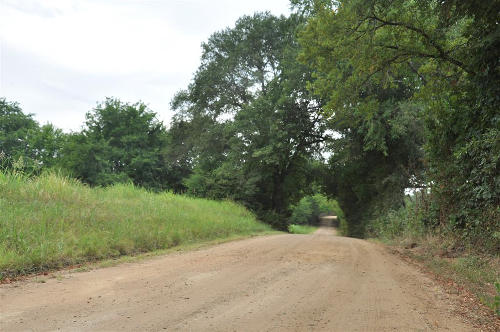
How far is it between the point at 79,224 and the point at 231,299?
505 centimetres

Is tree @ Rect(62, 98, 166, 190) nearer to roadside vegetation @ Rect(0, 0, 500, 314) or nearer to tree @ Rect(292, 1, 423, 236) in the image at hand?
roadside vegetation @ Rect(0, 0, 500, 314)

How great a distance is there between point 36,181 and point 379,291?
8994 millimetres

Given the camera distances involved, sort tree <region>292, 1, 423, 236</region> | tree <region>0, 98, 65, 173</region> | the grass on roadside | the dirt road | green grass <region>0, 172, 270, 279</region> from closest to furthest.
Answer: the dirt road
the grass on roadside
green grass <region>0, 172, 270, 279</region>
tree <region>292, 1, 423, 236</region>
tree <region>0, 98, 65, 173</region>

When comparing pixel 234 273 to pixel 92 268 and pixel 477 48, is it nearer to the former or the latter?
pixel 92 268

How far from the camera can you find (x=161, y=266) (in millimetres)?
6727

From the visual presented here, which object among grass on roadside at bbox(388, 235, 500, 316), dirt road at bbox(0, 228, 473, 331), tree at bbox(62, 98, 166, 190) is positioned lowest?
dirt road at bbox(0, 228, 473, 331)

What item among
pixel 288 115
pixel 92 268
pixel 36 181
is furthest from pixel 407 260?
pixel 288 115

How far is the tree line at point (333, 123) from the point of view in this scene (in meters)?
8.48

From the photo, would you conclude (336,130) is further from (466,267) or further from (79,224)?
(79,224)

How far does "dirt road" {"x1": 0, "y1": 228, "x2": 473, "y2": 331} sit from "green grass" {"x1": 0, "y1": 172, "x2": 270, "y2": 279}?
83cm

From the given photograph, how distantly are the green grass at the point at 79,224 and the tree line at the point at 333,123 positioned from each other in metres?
1.42

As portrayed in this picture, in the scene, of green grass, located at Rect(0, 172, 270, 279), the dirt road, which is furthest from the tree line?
the dirt road

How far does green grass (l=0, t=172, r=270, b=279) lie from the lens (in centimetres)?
632

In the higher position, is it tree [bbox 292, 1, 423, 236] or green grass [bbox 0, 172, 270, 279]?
tree [bbox 292, 1, 423, 236]
